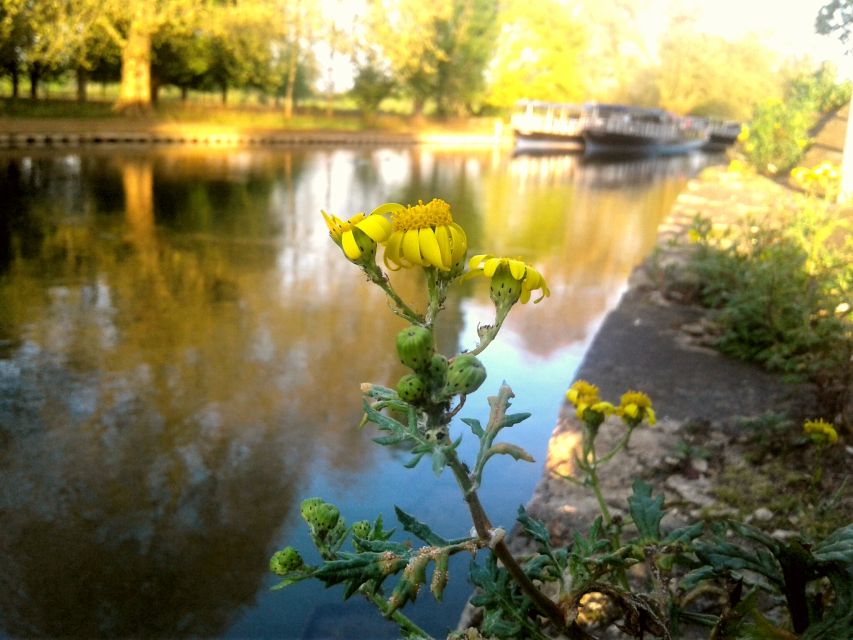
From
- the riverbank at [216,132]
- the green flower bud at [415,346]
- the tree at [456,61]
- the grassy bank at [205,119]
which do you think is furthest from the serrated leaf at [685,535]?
the tree at [456,61]

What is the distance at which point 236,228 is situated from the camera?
8414 millimetres

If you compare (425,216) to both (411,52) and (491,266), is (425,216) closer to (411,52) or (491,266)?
(491,266)

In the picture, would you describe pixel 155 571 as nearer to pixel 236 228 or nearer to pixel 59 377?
pixel 59 377

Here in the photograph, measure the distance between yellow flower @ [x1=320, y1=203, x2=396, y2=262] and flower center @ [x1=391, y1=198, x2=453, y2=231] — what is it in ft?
0.10

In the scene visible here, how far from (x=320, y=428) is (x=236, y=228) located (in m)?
5.33

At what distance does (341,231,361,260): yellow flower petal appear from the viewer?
3.26 feet

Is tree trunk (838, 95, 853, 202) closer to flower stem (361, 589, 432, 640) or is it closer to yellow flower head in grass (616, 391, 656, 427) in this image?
yellow flower head in grass (616, 391, 656, 427)

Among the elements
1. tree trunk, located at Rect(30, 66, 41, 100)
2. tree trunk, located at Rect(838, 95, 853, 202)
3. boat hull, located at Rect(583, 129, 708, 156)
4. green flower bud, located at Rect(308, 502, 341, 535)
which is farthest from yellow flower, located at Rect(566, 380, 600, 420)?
boat hull, located at Rect(583, 129, 708, 156)

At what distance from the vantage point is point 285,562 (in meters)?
1.11

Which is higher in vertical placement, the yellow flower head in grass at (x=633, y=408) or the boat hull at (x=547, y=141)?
the boat hull at (x=547, y=141)

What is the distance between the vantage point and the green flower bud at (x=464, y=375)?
92 cm

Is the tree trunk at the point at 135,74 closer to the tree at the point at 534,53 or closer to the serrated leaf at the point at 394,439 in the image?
the tree at the point at 534,53

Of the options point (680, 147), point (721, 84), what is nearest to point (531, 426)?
point (721, 84)

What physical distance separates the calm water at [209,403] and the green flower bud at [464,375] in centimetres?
149
